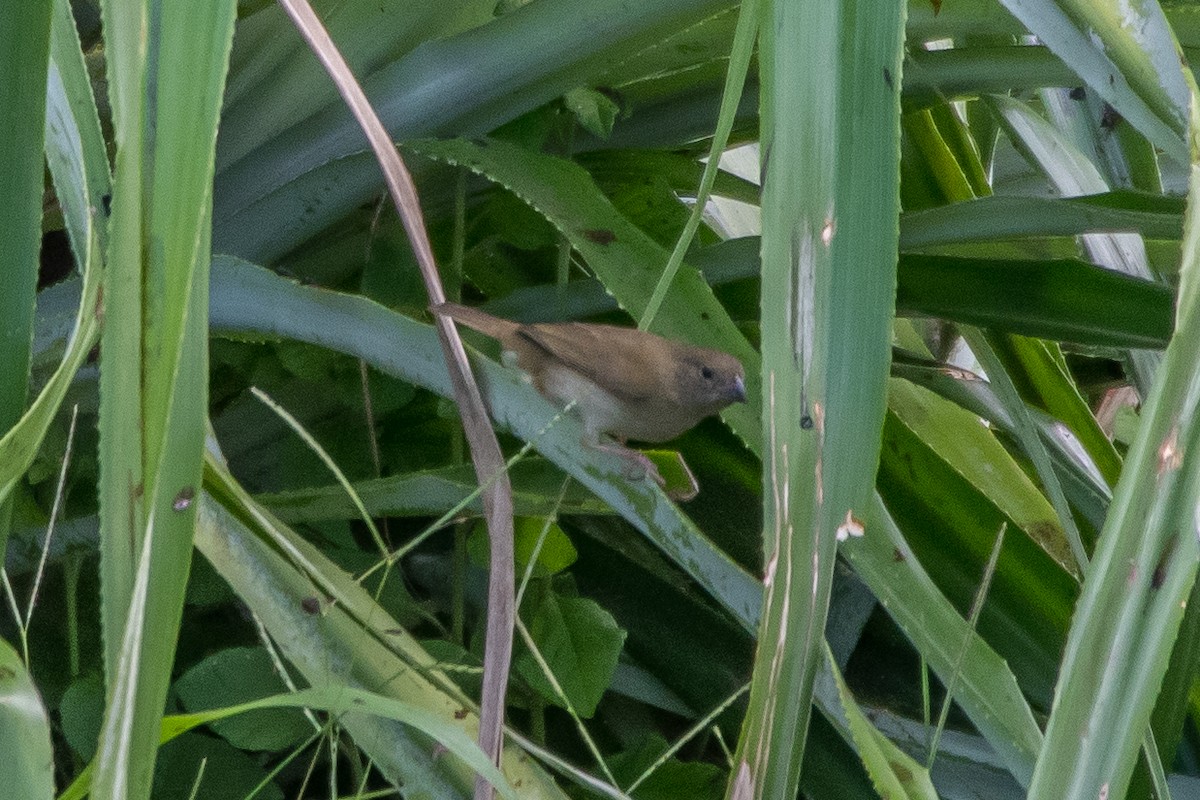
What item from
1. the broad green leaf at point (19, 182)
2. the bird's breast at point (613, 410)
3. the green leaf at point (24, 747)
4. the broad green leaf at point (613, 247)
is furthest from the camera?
the bird's breast at point (613, 410)

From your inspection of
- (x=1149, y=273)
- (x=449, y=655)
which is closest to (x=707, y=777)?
(x=449, y=655)

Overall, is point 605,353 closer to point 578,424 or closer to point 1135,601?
point 578,424

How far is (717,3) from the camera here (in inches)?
46.4

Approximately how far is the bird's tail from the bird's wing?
2 centimetres

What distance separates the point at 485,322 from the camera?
1.46 m

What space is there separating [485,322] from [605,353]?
0.20 meters

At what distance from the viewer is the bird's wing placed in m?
1.51

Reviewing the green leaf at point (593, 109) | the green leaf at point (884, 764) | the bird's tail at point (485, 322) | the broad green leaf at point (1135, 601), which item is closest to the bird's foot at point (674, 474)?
the bird's tail at point (485, 322)

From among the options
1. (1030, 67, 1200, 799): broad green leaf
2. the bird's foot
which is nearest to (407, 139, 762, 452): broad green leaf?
the bird's foot

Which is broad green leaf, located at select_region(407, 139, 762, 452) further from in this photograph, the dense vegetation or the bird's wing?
the bird's wing

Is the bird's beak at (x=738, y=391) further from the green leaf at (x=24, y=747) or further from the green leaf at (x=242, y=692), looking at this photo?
the green leaf at (x=24, y=747)

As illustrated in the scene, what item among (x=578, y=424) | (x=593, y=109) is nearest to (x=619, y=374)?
(x=578, y=424)

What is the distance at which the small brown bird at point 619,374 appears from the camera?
1.49 m

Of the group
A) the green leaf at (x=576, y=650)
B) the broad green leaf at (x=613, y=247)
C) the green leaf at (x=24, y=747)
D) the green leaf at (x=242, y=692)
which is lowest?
the green leaf at (x=242, y=692)
